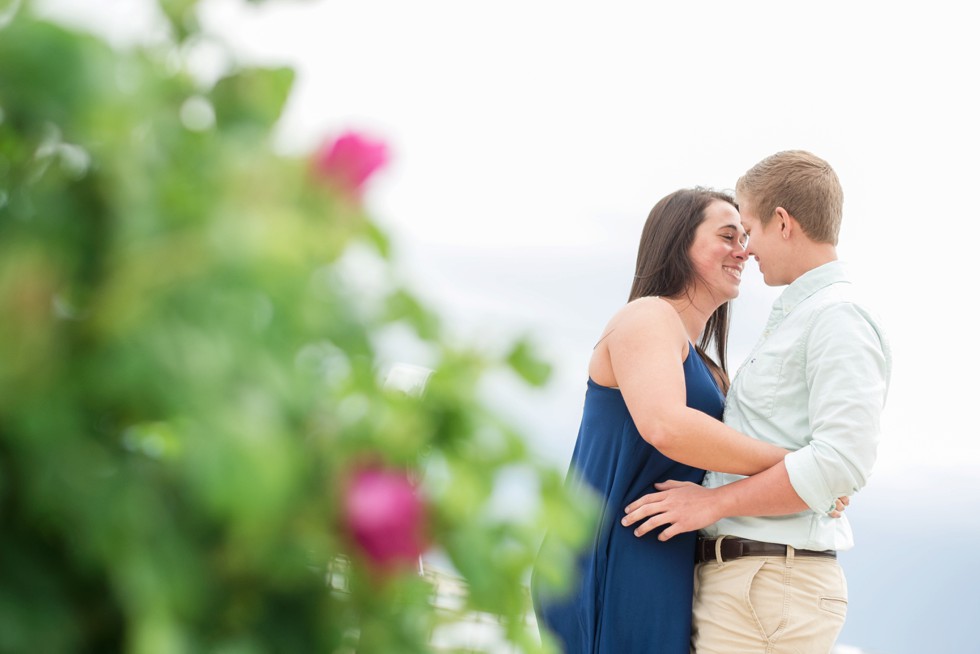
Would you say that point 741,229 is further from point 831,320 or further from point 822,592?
point 822,592

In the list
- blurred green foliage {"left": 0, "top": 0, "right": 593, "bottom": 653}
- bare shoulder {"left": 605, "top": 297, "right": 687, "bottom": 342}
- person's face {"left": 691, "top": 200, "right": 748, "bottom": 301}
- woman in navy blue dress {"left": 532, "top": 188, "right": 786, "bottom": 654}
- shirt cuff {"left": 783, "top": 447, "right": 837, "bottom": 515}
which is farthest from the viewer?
person's face {"left": 691, "top": 200, "right": 748, "bottom": 301}

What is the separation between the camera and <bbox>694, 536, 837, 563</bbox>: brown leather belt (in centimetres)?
185

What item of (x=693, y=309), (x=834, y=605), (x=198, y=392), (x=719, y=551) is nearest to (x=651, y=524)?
(x=719, y=551)

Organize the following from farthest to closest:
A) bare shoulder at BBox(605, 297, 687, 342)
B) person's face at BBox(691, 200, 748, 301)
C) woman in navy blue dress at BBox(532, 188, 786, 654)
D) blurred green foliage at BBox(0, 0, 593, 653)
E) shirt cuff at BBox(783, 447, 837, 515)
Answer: person's face at BBox(691, 200, 748, 301), bare shoulder at BBox(605, 297, 687, 342), woman in navy blue dress at BBox(532, 188, 786, 654), shirt cuff at BBox(783, 447, 837, 515), blurred green foliage at BBox(0, 0, 593, 653)

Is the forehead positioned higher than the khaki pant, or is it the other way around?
the forehead

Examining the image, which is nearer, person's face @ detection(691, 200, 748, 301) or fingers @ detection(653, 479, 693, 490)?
fingers @ detection(653, 479, 693, 490)

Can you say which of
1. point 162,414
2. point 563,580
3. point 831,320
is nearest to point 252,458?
point 162,414

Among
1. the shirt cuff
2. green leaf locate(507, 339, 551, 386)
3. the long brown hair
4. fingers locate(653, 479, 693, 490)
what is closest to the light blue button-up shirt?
the shirt cuff

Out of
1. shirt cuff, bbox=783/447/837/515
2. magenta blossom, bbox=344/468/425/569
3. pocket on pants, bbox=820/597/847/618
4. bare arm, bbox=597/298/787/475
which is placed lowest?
pocket on pants, bbox=820/597/847/618

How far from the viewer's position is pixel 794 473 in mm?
1744

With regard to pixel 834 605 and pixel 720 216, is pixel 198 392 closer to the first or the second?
pixel 834 605

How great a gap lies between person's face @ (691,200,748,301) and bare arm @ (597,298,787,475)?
0.68 ft

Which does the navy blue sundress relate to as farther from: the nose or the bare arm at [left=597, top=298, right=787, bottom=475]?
the nose

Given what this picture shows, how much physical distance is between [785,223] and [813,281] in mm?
137
